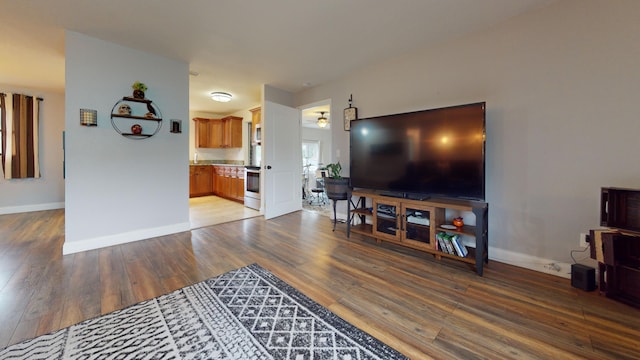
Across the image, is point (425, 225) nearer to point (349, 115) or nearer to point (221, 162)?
point (349, 115)

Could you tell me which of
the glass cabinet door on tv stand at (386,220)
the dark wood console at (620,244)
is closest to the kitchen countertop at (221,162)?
the glass cabinet door on tv stand at (386,220)

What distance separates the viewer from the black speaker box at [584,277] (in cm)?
198

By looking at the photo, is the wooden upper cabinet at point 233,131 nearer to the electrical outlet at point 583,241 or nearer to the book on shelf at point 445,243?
the book on shelf at point 445,243

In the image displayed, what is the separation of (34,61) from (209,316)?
15.2 ft

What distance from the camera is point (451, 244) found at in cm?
248

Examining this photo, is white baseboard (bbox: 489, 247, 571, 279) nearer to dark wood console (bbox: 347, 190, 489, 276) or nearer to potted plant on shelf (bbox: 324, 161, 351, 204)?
dark wood console (bbox: 347, 190, 489, 276)

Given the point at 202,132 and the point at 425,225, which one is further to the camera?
the point at 202,132

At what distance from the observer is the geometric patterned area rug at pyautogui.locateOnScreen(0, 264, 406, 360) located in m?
1.35

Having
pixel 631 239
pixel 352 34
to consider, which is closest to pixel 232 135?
pixel 352 34

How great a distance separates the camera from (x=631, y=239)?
1.84 metres

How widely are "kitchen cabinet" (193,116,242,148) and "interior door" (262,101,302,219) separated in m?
2.73

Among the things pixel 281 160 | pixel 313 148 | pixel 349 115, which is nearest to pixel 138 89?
pixel 281 160

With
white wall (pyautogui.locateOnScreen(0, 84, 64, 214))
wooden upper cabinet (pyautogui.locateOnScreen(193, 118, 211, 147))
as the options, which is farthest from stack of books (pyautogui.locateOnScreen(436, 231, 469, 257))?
white wall (pyautogui.locateOnScreen(0, 84, 64, 214))

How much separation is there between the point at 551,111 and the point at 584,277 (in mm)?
1450
